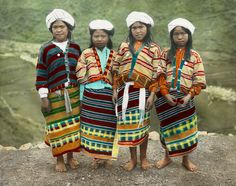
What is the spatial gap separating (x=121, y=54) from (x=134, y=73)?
217 millimetres

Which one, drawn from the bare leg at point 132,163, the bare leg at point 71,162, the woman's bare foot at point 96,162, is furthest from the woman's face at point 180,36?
the bare leg at point 71,162

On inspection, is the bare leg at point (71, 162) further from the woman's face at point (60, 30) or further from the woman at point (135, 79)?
the woman's face at point (60, 30)

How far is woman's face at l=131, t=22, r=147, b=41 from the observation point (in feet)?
11.2

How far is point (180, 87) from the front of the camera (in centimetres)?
346

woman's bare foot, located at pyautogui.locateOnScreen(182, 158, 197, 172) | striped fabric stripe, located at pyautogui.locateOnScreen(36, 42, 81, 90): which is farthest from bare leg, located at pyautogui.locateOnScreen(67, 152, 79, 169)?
woman's bare foot, located at pyautogui.locateOnScreen(182, 158, 197, 172)

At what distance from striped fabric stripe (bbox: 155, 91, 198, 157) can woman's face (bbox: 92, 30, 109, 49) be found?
696mm

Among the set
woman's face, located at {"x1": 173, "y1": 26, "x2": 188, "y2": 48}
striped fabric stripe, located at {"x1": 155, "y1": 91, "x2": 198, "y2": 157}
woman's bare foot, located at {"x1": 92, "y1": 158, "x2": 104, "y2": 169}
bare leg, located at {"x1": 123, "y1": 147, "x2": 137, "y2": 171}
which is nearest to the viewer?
woman's face, located at {"x1": 173, "y1": 26, "x2": 188, "y2": 48}

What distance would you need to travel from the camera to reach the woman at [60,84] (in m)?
3.47

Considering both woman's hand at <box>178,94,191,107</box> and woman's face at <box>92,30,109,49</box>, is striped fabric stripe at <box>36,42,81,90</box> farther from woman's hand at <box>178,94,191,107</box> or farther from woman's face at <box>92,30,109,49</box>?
woman's hand at <box>178,94,191,107</box>

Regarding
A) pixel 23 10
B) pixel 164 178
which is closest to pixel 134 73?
pixel 164 178

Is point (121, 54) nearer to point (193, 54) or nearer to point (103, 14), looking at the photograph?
point (193, 54)

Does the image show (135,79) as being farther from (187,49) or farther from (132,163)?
(132,163)

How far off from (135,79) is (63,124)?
0.79m

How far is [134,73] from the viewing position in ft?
11.3
